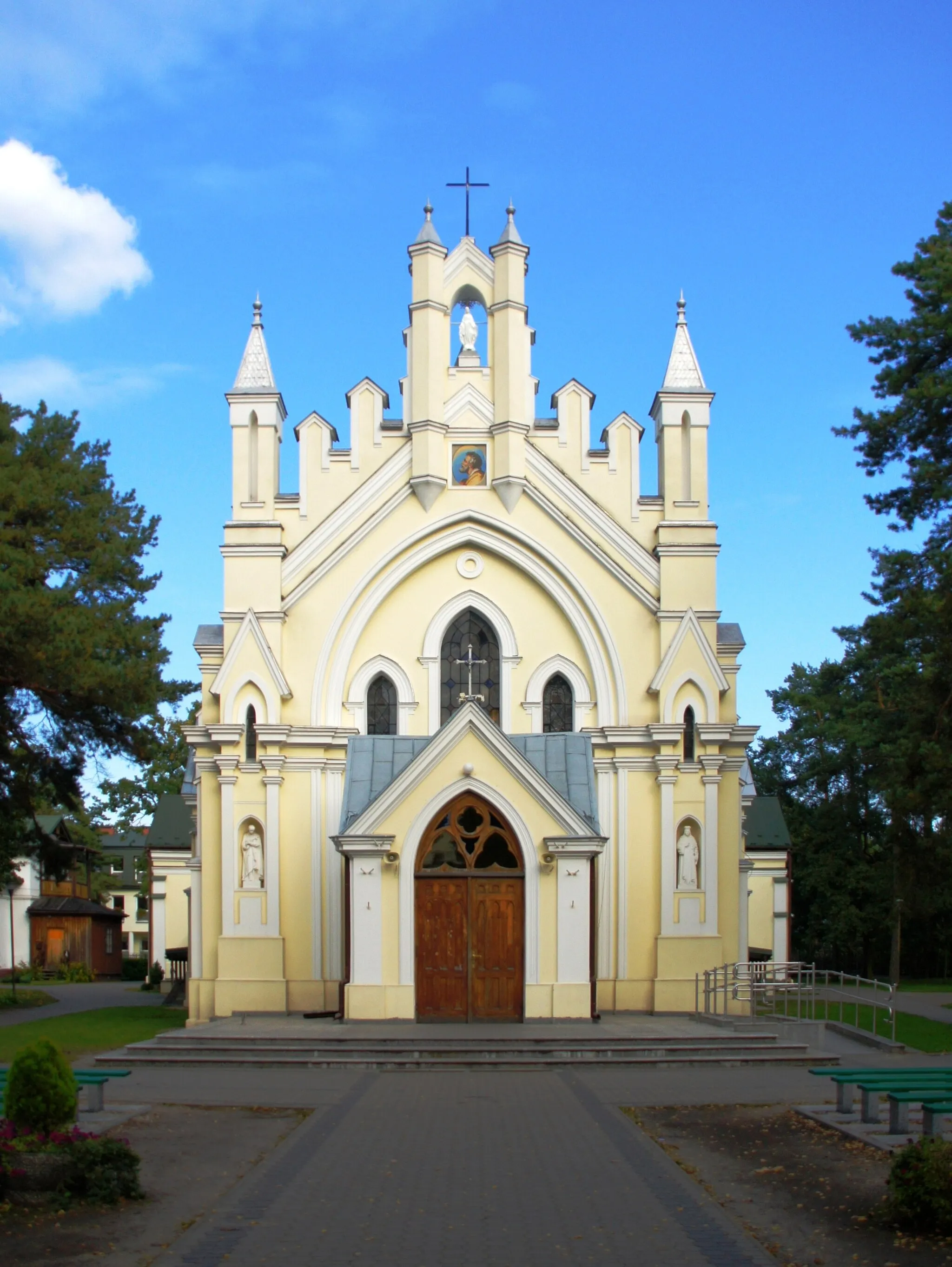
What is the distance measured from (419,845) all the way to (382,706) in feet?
13.8

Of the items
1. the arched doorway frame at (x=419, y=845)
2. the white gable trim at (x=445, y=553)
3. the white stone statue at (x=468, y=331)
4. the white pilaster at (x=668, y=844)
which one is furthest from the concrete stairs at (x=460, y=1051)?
the white stone statue at (x=468, y=331)

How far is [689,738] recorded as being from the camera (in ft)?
85.5

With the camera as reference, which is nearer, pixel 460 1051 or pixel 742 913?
pixel 460 1051

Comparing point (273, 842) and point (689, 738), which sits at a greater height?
point (689, 738)

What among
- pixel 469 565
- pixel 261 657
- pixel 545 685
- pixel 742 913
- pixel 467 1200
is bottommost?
pixel 467 1200

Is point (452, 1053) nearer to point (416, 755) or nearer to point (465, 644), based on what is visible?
point (416, 755)

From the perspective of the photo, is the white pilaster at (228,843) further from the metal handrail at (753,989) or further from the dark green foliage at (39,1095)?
the dark green foliage at (39,1095)

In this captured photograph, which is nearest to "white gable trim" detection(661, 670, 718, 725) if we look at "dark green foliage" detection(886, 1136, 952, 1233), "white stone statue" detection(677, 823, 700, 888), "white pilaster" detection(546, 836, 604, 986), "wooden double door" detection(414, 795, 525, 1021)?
"white stone statue" detection(677, 823, 700, 888)

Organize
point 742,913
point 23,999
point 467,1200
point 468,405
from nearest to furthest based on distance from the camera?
1. point 467,1200
2. point 742,913
3. point 468,405
4. point 23,999

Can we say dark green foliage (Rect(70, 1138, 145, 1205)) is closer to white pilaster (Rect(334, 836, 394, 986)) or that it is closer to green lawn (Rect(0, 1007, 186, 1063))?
green lawn (Rect(0, 1007, 186, 1063))

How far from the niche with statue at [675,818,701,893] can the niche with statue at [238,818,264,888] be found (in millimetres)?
7295

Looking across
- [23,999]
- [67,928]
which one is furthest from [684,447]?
[67,928]

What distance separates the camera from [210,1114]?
50.1ft

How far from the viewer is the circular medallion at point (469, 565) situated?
2700 centimetres
